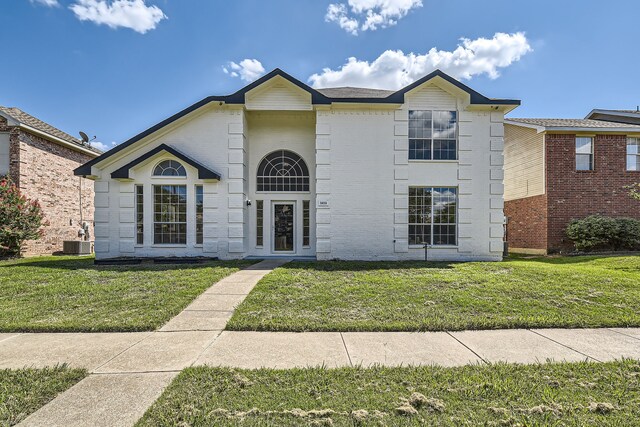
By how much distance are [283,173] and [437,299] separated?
8.61 metres

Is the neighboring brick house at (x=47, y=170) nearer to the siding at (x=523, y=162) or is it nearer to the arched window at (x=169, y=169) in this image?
A: the arched window at (x=169, y=169)

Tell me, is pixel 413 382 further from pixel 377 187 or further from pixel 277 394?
pixel 377 187

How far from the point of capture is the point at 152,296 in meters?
6.78

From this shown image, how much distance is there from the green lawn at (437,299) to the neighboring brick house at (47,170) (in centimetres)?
1377

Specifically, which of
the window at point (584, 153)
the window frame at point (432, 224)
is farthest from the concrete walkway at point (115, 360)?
the window at point (584, 153)

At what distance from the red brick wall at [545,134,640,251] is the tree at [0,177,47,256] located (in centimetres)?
2252

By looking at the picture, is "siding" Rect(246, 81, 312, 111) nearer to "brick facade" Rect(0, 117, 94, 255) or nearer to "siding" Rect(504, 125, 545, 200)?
"siding" Rect(504, 125, 545, 200)

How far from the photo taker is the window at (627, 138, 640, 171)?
49.2ft

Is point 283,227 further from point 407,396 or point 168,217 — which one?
point 407,396

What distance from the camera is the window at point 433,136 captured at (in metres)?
12.5

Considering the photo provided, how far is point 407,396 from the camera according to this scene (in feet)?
10.1

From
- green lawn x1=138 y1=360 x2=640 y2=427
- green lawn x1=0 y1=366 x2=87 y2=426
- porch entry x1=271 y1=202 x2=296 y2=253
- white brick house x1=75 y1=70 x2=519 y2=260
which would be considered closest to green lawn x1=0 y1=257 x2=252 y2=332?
green lawn x1=0 y1=366 x2=87 y2=426

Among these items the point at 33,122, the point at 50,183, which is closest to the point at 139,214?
A: the point at 50,183

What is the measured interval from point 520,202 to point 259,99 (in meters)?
13.6
